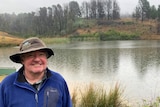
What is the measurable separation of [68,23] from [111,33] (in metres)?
14.2

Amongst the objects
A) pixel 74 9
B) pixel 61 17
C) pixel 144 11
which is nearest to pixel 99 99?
pixel 61 17

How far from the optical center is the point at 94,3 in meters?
89.2

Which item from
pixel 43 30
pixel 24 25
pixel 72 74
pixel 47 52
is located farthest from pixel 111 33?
pixel 47 52

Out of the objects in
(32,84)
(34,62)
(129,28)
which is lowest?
(129,28)

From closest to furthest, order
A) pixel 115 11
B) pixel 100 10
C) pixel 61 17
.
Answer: pixel 61 17 < pixel 100 10 < pixel 115 11

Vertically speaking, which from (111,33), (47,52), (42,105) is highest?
(47,52)

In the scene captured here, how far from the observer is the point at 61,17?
77625 mm

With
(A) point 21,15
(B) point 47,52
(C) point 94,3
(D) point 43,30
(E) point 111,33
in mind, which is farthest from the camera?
(C) point 94,3

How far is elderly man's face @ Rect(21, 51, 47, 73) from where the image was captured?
2.18m

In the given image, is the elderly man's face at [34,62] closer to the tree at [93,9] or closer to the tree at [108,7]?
the tree at [108,7]

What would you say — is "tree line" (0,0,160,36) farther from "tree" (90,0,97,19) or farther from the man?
the man

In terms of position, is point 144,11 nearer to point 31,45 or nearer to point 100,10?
point 100,10

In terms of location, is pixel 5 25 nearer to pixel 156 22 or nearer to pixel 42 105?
pixel 156 22

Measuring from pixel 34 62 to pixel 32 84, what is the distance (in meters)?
0.15
